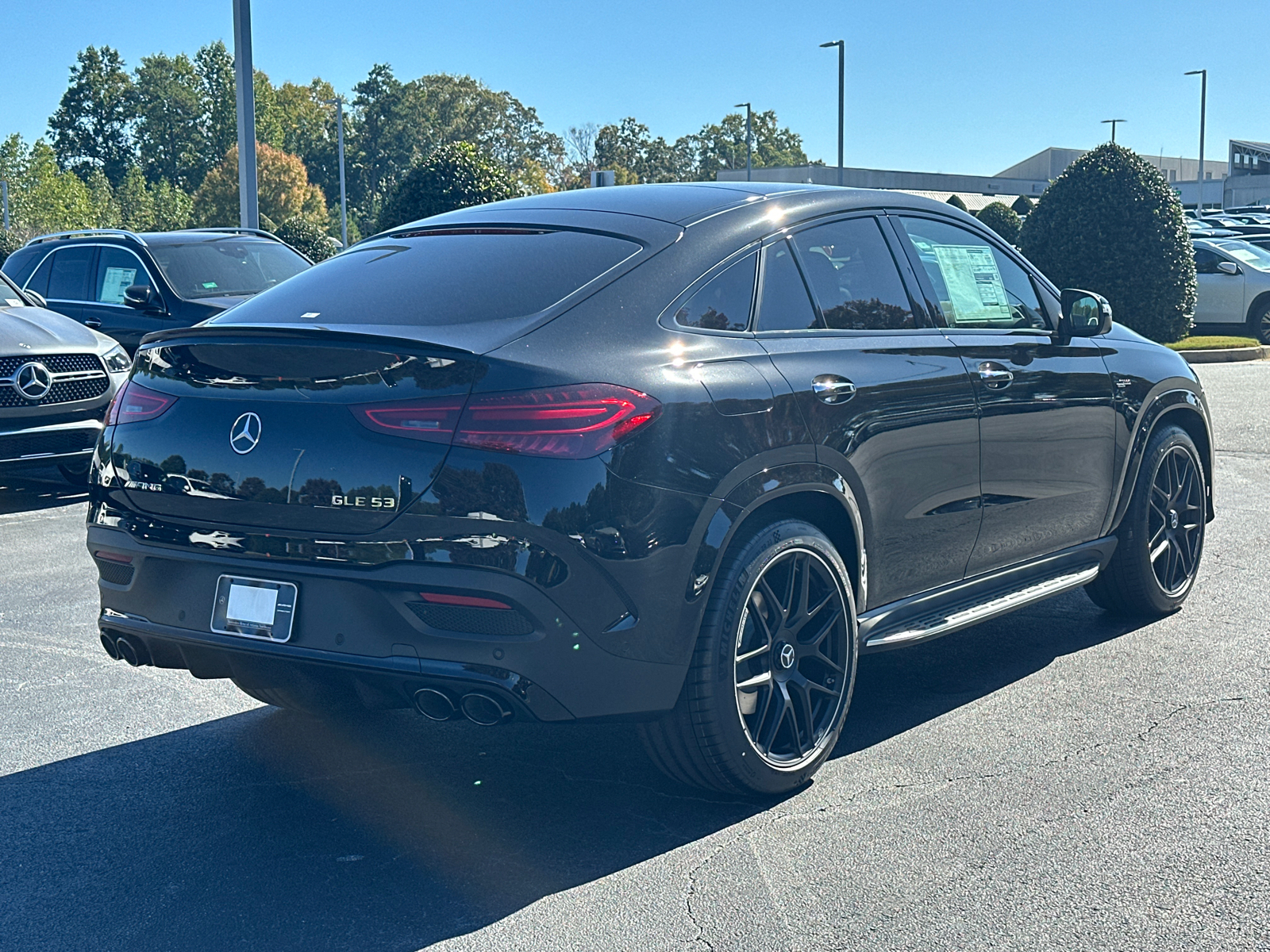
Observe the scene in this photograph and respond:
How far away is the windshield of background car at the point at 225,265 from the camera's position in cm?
1204

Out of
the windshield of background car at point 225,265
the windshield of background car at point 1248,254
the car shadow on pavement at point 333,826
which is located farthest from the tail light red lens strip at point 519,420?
the windshield of background car at point 1248,254

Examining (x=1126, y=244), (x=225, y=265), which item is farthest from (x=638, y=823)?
(x=1126, y=244)

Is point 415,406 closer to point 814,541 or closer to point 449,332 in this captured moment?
point 449,332

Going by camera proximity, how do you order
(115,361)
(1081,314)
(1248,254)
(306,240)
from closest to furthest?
(1081,314)
(115,361)
(1248,254)
(306,240)

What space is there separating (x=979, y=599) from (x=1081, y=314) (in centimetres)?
122

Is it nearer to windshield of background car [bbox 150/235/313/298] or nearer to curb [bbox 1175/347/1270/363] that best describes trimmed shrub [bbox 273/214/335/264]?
windshield of background car [bbox 150/235/313/298]

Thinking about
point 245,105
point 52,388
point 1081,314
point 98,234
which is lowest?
point 52,388

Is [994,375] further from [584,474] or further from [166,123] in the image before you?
[166,123]

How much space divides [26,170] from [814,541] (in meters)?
79.1

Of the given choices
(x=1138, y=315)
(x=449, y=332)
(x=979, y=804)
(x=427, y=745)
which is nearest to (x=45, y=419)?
(x=427, y=745)

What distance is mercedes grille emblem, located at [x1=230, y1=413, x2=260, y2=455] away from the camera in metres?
3.57

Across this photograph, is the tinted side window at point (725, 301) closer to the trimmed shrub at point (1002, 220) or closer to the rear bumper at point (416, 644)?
the rear bumper at point (416, 644)

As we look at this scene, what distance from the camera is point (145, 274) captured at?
39.5 feet

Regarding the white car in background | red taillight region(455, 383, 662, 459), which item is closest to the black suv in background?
red taillight region(455, 383, 662, 459)
